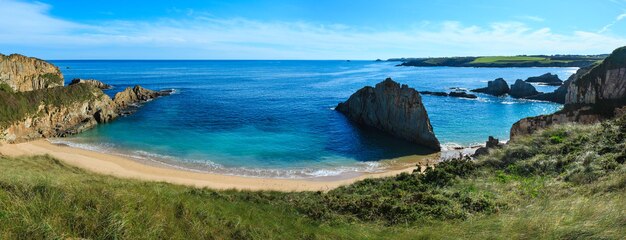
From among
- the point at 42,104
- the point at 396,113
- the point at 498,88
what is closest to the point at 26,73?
the point at 42,104

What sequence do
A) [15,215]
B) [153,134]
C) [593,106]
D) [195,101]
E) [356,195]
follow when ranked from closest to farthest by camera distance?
[15,215] → [356,195] → [593,106] → [153,134] → [195,101]

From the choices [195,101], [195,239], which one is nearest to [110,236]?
[195,239]

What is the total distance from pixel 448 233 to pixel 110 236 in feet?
28.5

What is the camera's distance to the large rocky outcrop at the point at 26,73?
5797 cm

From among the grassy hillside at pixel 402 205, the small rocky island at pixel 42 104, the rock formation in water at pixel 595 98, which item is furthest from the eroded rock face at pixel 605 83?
the small rocky island at pixel 42 104

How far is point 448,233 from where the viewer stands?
36.4 feet

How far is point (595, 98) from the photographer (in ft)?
102

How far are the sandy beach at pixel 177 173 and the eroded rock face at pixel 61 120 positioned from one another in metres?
3.46

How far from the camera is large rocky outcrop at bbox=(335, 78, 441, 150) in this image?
42.6 metres

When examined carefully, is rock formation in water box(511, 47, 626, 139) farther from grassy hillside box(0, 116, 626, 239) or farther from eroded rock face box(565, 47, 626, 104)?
grassy hillside box(0, 116, 626, 239)

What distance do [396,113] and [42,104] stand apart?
145 ft

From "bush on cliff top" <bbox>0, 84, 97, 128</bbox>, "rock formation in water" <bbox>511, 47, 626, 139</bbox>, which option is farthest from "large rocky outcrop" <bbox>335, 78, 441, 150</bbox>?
"bush on cliff top" <bbox>0, 84, 97, 128</bbox>

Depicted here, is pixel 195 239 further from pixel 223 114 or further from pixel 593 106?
pixel 223 114

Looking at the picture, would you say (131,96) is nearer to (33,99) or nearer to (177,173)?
(33,99)
